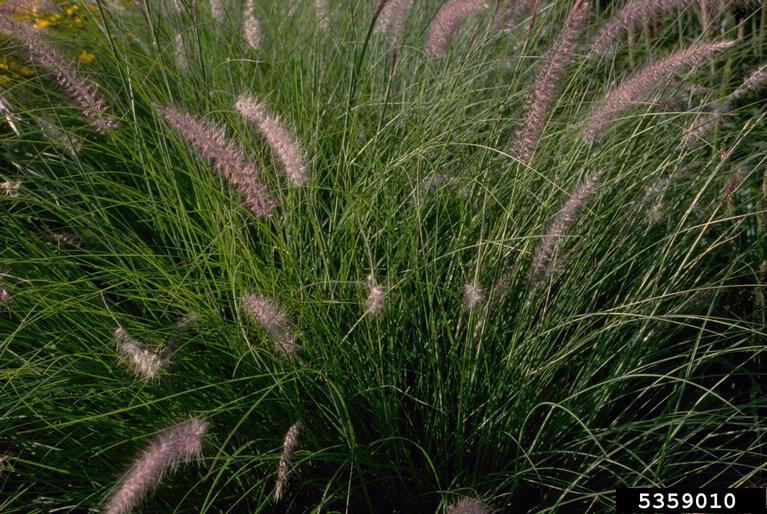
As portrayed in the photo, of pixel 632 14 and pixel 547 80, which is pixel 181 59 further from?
pixel 632 14

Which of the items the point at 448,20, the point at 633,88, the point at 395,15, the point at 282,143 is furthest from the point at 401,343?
the point at 395,15

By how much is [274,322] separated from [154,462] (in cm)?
50

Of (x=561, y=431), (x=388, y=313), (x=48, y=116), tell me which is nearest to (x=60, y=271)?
(x=48, y=116)

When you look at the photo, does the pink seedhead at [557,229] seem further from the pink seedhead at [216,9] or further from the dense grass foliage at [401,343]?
the pink seedhead at [216,9]

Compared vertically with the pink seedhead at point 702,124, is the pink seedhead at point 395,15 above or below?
above

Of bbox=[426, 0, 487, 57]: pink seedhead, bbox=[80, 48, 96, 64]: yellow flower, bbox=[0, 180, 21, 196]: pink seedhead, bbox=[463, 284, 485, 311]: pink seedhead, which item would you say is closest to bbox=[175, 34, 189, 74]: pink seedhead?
bbox=[80, 48, 96, 64]: yellow flower

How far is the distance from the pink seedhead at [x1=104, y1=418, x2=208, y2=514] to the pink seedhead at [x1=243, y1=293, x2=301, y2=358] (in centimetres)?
33

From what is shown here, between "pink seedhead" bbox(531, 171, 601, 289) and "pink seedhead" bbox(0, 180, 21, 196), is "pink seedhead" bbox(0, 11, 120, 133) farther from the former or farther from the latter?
"pink seedhead" bbox(531, 171, 601, 289)

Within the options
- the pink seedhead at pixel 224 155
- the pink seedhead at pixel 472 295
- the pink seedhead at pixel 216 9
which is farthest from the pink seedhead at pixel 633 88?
the pink seedhead at pixel 216 9

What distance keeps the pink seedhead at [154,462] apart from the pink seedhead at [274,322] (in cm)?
33

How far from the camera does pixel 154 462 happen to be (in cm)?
177

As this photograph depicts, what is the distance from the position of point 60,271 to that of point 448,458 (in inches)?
53.2

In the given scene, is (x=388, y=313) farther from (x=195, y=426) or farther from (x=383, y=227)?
(x=195, y=426)

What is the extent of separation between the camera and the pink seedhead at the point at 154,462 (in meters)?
1.73
